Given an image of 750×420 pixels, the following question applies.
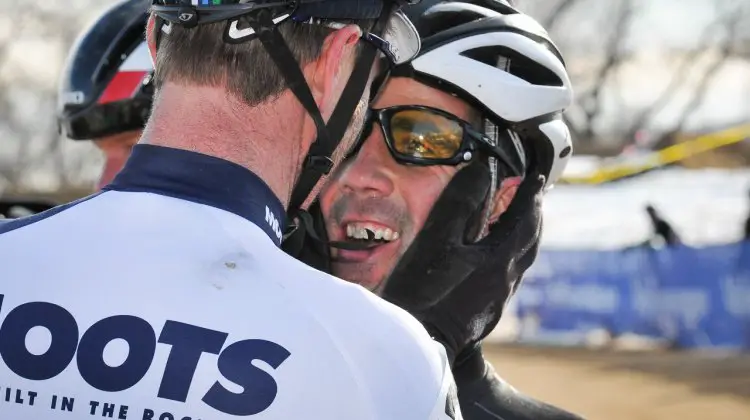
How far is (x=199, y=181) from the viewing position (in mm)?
1872

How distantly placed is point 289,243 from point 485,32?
96cm

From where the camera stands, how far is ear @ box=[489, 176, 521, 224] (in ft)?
12.3

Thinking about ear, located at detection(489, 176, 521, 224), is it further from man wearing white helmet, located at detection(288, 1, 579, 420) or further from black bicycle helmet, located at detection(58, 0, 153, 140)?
black bicycle helmet, located at detection(58, 0, 153, 140)

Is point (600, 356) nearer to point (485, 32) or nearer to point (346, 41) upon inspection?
point (485, 32)

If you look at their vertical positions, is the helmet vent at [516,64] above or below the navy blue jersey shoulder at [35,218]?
below

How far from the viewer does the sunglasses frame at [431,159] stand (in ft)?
11.8

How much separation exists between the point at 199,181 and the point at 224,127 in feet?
0.38

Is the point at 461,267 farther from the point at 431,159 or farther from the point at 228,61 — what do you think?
the point at 228,61

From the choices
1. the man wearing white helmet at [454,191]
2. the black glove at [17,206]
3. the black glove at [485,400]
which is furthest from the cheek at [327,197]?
the black glove at [17,206]

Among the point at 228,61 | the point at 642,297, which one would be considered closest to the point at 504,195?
the point at 228,61

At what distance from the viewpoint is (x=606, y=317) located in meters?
19.9

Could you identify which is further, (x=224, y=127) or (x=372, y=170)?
(x=372, y=170)

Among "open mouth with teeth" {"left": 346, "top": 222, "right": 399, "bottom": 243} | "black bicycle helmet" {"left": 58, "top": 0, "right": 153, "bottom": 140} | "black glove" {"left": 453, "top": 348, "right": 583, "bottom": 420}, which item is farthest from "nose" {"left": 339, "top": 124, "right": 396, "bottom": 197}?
"black bicycle helmet" {"left": 58, "top": 0, "right": 153, "bottom": 140}

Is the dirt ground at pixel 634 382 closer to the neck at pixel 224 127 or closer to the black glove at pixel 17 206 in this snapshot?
the black glove at pixel 17 206
